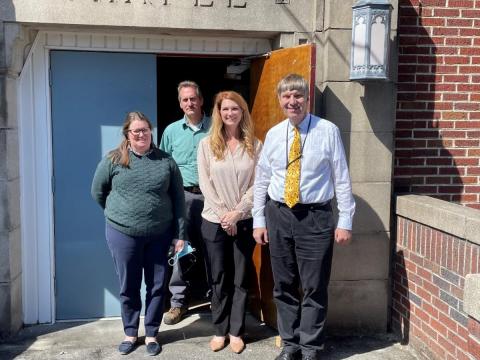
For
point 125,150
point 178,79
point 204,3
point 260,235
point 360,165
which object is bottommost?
point 260,235

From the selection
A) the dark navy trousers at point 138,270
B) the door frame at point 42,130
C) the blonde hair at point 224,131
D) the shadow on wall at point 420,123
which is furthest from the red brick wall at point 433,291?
the door frame at point 42,130

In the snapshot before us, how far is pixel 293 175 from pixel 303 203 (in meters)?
0.21

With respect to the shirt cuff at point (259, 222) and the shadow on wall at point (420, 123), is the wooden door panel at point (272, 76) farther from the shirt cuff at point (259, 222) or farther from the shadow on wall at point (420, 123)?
the shadow on wall at point (420, 123)

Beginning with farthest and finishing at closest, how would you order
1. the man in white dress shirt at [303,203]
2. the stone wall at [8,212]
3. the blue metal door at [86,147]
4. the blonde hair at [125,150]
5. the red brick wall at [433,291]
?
the blue metal door at [86,147]
the stone wall at [8,212]
the blonde hair at [125,150]
the man in white dress shirt at [303,203]
the red brick wall at [433,291]

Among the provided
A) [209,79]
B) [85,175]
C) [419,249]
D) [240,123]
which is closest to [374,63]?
[240,123]

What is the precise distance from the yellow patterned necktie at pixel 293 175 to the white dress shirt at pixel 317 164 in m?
0.03

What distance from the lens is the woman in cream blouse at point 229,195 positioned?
14.1 feet

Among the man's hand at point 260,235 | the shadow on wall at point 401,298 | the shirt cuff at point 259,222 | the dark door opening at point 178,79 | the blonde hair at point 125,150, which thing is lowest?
the shadow on wall at point 401,298

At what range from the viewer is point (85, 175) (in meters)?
5.07

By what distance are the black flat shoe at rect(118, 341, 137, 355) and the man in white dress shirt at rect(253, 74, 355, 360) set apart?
1.18 m

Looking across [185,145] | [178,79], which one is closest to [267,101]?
[185,145]

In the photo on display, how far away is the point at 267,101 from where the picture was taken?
4879 mm

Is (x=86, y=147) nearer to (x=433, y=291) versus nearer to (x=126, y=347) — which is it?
(x=126, y=347)

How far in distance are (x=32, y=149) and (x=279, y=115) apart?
2.11m
